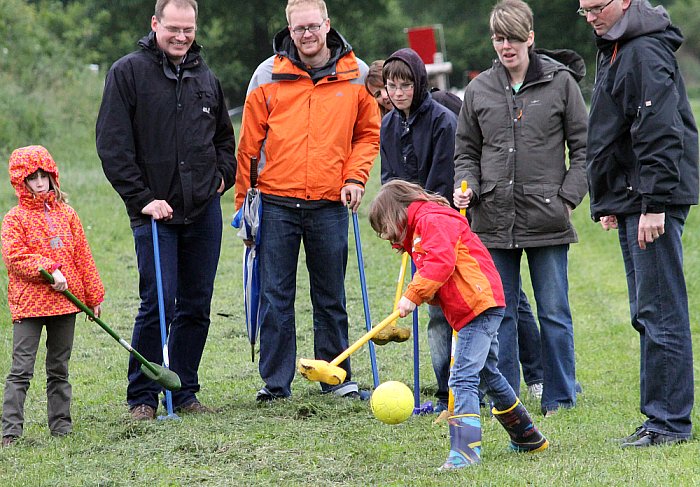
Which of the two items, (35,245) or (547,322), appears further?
(547,322)

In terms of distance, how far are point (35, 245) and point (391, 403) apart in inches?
84.0

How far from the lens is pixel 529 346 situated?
7.00m

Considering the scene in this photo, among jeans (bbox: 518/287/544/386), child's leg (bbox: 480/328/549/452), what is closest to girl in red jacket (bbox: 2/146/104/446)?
Result: child's leg (bbox: 480/328/549/452)

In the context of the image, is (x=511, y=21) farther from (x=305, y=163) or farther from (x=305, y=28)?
(x=305, y=163)

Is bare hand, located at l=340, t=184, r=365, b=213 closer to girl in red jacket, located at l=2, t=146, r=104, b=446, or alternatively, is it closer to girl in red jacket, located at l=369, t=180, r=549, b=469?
girl in red jacket, located at l=369, t=180, r=549, b=469

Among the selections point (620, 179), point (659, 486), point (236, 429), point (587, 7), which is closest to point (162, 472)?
point (236, 429)

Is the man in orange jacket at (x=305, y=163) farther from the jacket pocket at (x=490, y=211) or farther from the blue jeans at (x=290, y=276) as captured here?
the jacket pocket at (x=490, y=211)

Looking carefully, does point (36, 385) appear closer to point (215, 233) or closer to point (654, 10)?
point (215, 233)

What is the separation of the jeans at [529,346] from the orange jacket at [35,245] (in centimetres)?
271

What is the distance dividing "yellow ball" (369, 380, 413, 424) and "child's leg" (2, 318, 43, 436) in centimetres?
198

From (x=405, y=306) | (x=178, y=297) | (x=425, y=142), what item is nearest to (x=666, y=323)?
(x=405, y=306)

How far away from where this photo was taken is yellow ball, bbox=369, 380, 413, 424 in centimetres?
516

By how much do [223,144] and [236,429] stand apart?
1.75 metres

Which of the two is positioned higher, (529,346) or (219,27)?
(219,27)
